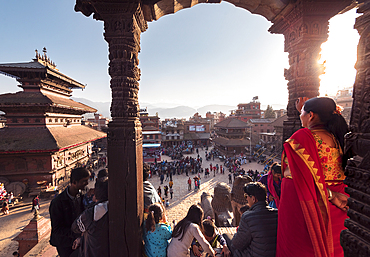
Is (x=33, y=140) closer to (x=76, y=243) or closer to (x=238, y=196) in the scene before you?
(x=76, y=243)

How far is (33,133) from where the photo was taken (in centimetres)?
1236

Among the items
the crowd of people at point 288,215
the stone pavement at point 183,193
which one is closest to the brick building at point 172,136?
the stone pavement at point 183,193

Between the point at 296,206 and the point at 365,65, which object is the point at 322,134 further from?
the point at 296,206

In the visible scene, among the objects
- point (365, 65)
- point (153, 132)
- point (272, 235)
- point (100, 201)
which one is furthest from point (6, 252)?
point (153, 132)

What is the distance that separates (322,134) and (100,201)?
3721 millimetres

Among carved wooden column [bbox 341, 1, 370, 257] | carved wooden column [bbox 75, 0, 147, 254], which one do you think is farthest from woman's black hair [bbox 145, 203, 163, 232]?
carved wooden column [bbox 341, 1, 370, 257]

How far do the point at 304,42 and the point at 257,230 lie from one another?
3451 mm

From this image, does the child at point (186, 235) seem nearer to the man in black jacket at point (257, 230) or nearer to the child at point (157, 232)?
the child at point (157, 232)

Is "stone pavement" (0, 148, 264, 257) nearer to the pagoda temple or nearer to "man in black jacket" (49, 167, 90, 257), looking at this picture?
"man in black jacket" (49, 167, 90, 257)

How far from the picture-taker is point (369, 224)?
123 centimetres

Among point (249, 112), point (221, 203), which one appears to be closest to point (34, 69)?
point (221, 203)

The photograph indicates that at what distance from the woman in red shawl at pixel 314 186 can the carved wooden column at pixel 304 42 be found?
1283 millimetres

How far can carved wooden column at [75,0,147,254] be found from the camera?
2.69 m

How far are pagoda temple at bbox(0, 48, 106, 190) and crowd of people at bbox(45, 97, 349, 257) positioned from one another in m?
11.4
